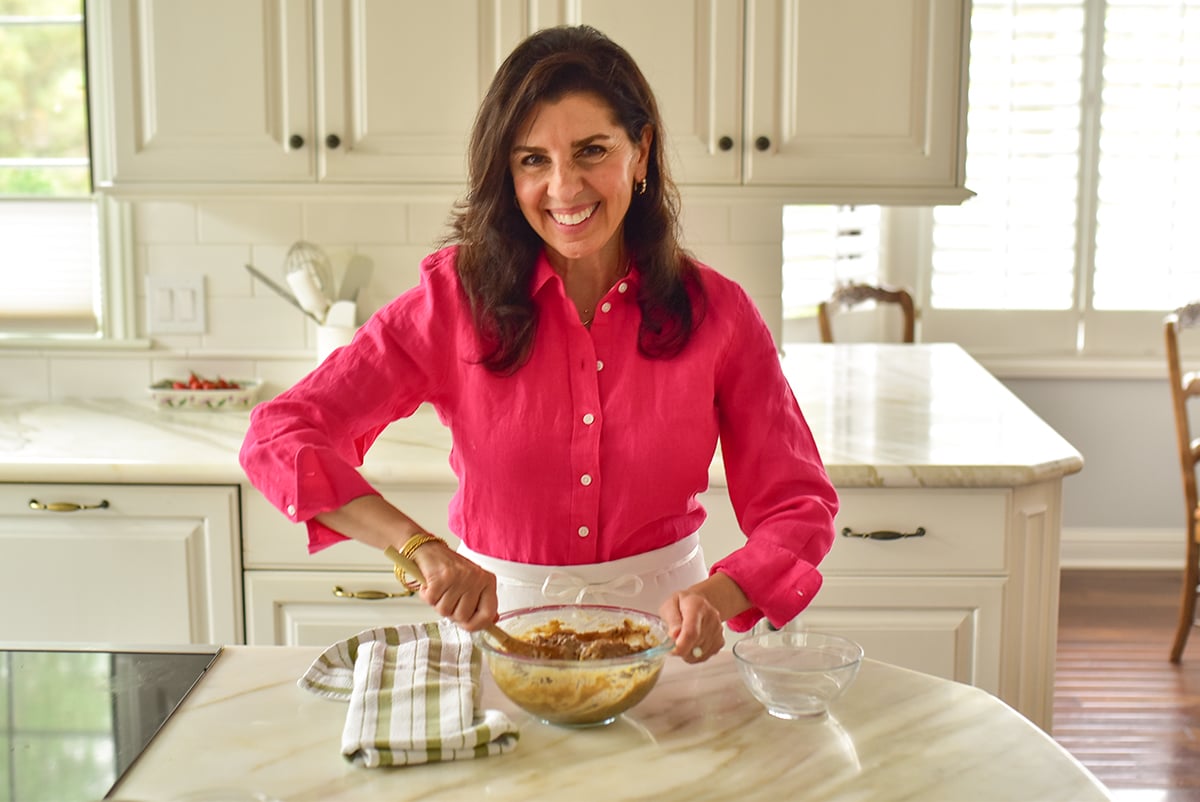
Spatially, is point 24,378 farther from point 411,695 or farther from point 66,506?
point 411,695

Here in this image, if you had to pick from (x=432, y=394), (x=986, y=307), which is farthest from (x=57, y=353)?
(x=986, y=307)

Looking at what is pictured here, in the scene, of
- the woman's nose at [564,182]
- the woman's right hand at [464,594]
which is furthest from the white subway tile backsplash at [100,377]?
the woman's right hand at [464,594]

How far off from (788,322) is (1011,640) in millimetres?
2103

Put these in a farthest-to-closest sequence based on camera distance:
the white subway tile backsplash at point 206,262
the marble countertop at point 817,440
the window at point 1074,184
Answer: the window at point 1074,184, the white subway tile backsplash at point 206,262, the marble countertop at point 817,440

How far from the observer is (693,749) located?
127cm

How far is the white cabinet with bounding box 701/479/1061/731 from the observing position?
95.4 inches

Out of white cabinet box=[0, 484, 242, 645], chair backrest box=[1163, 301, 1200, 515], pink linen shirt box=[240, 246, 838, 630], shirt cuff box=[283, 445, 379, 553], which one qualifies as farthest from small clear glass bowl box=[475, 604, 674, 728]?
chair backrest box=[1163, 301, 1200, 515]

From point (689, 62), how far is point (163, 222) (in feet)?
4.19

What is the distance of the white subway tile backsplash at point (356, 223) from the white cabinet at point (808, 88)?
0.62m

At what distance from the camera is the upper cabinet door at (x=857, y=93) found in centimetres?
264

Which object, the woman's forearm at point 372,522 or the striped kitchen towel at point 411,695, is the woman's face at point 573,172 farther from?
the striped kitchen towel at point 411,695

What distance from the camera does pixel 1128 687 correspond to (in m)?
3.67

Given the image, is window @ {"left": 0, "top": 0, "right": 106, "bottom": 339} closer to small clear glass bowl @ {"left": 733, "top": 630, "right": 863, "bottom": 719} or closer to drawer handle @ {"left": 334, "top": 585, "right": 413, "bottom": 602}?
drawer handle @ {"left": 334, "top": 585, "right": 413, "bottom": 602}

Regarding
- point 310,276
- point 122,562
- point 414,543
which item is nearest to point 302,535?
point 122,562
